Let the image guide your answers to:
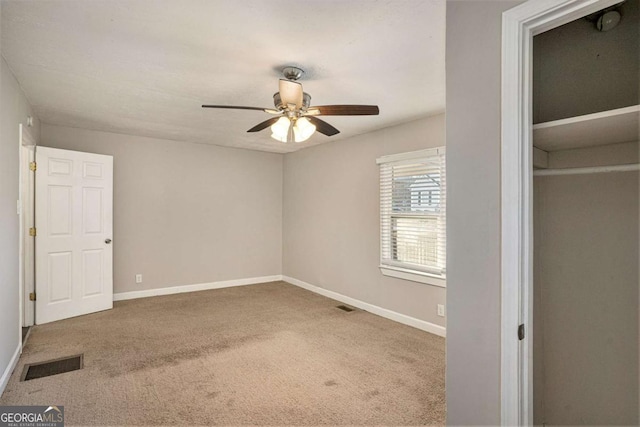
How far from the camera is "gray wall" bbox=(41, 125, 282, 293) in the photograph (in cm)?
506

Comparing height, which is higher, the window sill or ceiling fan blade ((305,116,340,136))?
ceiling fan blade ((305,116,340,136))

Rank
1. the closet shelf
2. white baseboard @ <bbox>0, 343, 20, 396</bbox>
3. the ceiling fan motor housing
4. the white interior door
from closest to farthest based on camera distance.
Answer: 1. the closet shelf
2. white baseboard @ <bbox>0, 343, 20, 396</bbox>
3. the ceiling fan motor housing
4. the white interior door

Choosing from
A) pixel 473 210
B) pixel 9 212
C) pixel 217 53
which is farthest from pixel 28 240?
pixel 473 210

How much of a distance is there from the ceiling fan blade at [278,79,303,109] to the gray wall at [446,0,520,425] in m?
1.19

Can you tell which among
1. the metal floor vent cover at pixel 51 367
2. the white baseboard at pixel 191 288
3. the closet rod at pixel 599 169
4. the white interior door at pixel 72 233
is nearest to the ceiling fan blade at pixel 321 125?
the closet rod at pixel 599 169

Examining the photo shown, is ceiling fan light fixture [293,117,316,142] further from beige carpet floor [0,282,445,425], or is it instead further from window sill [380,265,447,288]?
window sill [380,265,447,288]

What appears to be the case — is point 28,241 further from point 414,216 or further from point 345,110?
point 414,216

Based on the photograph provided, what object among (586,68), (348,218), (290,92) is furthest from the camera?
(348,218)

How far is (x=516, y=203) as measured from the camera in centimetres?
124

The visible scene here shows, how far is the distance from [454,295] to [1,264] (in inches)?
122

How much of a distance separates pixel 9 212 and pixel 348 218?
371cm

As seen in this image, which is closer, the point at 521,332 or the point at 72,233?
the point at 521,332

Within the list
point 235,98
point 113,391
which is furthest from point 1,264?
point 235,98

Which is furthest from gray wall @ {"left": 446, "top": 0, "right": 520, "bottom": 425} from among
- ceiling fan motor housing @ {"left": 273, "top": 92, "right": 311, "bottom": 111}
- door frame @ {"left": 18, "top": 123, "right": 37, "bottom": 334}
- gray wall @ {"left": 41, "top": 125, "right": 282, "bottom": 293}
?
gray wall @ {"left": 41, "top": 125, "right": 282, "bottom": 293}
